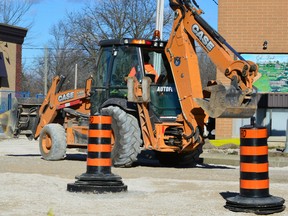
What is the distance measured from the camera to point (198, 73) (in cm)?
1509

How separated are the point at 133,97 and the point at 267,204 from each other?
668 cm

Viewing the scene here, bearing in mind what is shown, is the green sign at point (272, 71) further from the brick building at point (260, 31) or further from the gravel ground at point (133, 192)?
the gravel ground at point (133, 192)

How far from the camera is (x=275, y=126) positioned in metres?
27.3

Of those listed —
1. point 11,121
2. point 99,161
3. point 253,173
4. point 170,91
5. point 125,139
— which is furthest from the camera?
point 11,121

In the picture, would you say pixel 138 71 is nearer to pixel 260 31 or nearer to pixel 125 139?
pixel 125 139

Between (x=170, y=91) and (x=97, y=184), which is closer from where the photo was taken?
(x=97, y=184)

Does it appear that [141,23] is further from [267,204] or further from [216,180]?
[267,204]

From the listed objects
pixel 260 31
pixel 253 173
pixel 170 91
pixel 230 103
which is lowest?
pixel 253 173

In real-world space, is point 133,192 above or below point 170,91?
below

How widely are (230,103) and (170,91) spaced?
2390 mm

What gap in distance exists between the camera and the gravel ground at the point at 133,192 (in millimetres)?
9117

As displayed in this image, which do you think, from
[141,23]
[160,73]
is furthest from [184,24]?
[141,23]

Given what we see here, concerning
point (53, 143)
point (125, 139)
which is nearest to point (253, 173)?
point (125, 139)

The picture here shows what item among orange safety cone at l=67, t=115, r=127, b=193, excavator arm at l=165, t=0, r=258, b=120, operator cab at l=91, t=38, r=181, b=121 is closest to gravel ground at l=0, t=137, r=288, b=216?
orange safety cone at l=67, t=115, r=127, b=193
